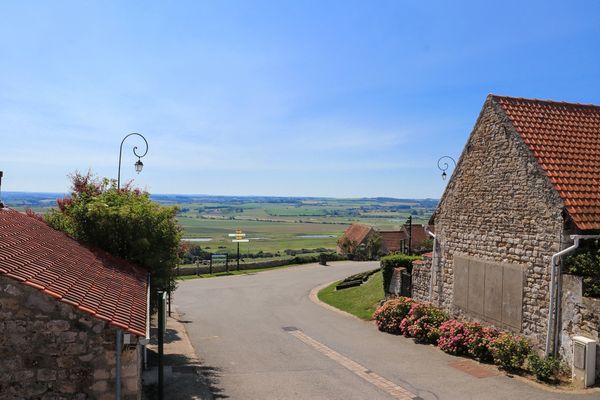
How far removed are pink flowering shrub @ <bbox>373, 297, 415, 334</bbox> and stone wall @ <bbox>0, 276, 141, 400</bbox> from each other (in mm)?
12643

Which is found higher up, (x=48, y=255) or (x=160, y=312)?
(x=48, y=255)

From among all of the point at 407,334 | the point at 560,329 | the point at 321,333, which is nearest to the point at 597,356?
the point at 560,329

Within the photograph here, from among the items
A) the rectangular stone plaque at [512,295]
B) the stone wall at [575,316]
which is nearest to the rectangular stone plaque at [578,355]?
the stone wall at [575,316]

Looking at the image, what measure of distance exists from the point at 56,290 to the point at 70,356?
43.0 inches

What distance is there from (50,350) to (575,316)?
12.0m

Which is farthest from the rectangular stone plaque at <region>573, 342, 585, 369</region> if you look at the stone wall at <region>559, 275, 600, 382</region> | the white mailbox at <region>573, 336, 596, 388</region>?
the stone wall at <region>559, 275, 600, 382</region>

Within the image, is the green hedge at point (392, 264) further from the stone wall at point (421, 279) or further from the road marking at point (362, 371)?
the road marking at point (362, 371)

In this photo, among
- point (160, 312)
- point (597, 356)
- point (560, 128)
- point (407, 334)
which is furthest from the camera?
point (407, 334)

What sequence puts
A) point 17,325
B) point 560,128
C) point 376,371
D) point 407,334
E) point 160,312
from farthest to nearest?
point 407,334, point 560,128, point 376,371, point 160,312, point 17,325

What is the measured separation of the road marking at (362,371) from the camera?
11.8 meters

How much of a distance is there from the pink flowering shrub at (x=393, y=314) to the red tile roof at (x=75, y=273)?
1005cm

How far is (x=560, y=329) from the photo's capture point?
12.7m

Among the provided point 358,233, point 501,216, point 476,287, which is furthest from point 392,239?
point 501,216

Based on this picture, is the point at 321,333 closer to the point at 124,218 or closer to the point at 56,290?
the point at 124,218
